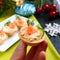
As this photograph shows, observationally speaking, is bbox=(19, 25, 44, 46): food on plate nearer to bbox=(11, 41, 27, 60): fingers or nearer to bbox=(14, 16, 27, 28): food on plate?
bbox=(11, 41, 27, 60): fingers

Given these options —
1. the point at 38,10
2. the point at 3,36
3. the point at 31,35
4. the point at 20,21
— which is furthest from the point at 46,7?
the point at 31,35

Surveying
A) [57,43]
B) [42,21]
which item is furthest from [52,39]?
[42,21]

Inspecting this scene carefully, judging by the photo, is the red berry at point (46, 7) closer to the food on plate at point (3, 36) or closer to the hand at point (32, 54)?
the food on plate at point (3, 36)

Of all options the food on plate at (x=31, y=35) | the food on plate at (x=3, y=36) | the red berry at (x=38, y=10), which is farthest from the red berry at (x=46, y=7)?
the food on plate at (x=31, y=35)

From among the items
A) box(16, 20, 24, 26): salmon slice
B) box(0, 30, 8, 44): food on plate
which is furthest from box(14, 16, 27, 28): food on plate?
box(0, 30, 8, 44): food on plate

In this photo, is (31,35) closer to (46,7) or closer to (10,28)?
(10,28)

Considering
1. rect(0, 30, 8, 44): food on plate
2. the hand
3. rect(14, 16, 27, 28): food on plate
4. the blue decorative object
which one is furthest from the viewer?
the blue decorative object
